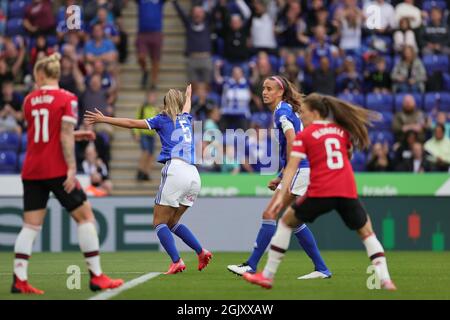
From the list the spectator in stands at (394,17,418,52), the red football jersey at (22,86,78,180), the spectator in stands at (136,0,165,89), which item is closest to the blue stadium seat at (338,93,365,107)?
the spectator in stands at (394,17,418,52)

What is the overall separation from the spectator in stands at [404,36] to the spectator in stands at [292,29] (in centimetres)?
198

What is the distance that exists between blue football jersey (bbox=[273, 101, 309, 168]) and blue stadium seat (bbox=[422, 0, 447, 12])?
13553mm

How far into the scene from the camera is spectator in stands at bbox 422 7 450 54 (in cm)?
2439

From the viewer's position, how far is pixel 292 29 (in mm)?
24875

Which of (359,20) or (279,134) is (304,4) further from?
(279,134)

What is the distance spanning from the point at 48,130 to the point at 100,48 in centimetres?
1473

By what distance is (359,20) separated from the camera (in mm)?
24281

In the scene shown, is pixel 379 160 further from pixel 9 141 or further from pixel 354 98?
pixel 9 141

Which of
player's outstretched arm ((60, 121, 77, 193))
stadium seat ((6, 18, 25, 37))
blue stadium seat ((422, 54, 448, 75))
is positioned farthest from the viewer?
stadium seat ((6, 18, 25, 37))

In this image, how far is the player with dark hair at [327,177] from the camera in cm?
1027

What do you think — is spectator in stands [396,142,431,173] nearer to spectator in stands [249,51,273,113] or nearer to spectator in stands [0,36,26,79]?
spectator in stands [249,51,273,113]

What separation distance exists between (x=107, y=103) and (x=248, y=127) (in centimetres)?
320

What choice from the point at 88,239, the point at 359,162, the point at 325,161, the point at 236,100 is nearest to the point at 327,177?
the point at 325,161
